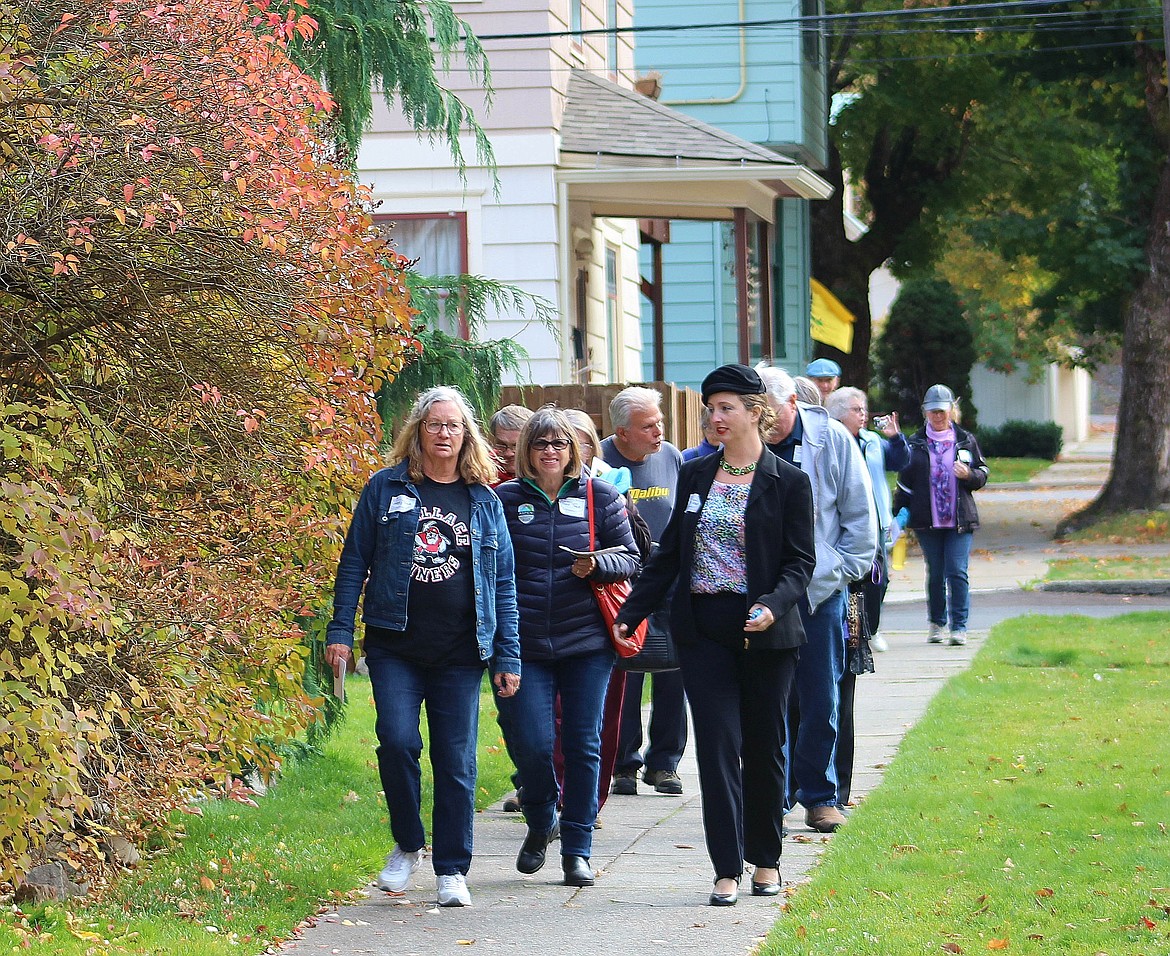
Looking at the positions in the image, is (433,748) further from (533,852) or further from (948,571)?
(948,571)

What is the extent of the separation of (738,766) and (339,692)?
122 inches

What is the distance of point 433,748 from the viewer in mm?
6688

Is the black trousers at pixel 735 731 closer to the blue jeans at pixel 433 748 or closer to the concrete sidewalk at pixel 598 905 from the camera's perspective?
the concrete sidewalk at pixel 598 905

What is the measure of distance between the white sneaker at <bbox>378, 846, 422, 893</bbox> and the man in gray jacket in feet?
7.02

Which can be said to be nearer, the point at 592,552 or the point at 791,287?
the point at 592,552

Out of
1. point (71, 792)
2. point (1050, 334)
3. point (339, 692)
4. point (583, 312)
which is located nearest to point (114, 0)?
point (71, 792)

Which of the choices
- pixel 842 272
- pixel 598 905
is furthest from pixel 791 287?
pixel 598 905

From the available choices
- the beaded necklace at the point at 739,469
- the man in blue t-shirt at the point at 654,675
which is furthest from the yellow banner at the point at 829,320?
the beaded necklace at the point at 739,469

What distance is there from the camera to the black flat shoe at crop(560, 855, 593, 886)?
22.6ft

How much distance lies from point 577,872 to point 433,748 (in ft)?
2.62

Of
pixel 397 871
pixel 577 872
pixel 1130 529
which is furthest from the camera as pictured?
pixel 1130 529

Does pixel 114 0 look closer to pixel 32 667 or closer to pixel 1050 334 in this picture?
pixel 32 667

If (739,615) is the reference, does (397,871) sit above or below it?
below

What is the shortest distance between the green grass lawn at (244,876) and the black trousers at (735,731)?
152cm
